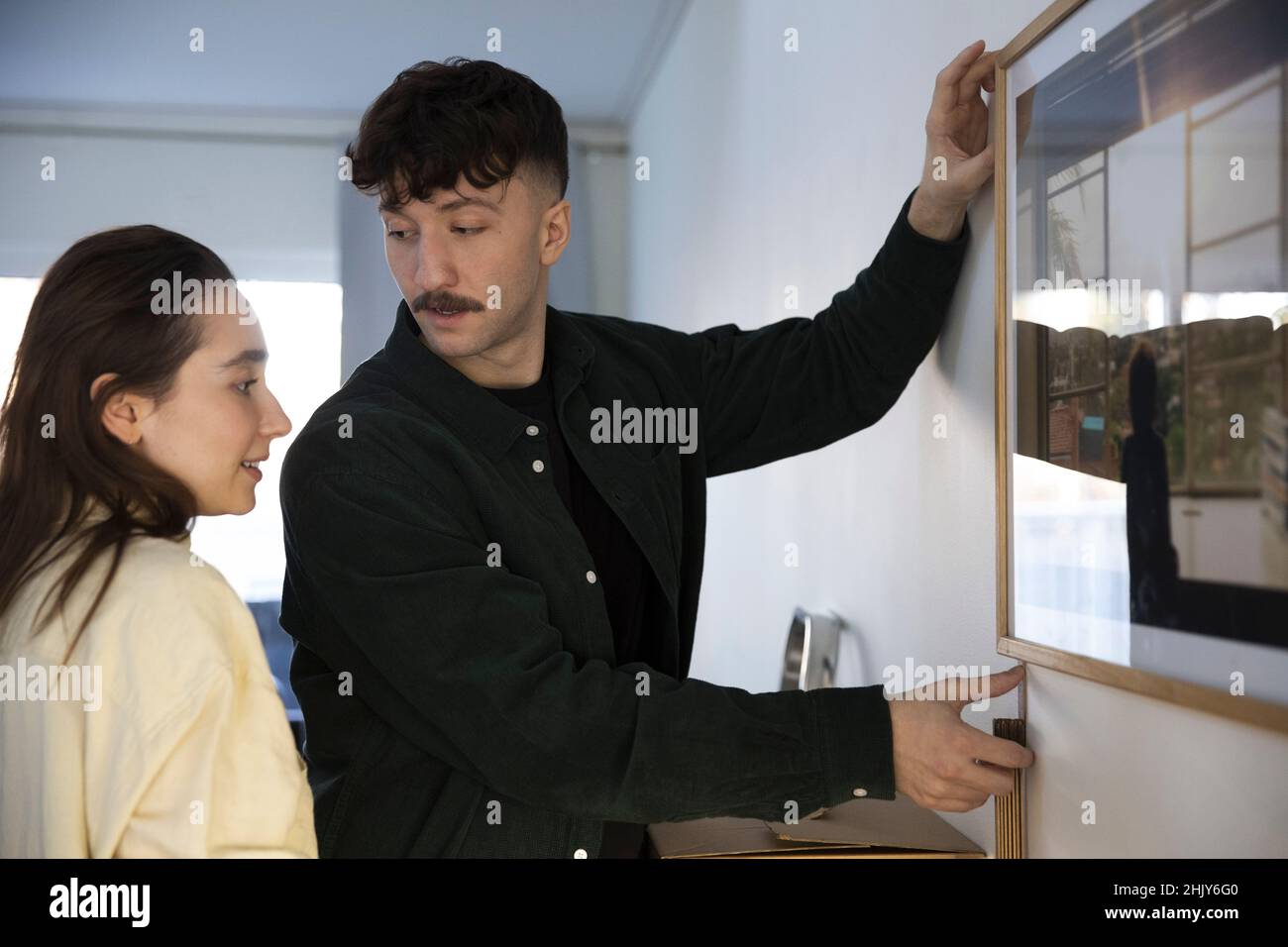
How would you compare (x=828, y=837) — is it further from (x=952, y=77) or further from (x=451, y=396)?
(x=952, y=77)

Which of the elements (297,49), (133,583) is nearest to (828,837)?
(133,583)

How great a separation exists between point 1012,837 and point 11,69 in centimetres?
424

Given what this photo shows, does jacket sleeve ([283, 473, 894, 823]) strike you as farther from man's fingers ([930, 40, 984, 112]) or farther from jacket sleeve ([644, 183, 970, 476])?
man's fingers ([930, 40, 984, 112])

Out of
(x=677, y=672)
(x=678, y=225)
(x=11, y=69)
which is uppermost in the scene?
(x=11, y=69)

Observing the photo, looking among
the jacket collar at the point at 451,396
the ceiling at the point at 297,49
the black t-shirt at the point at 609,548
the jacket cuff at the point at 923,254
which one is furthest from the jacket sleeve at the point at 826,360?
the ceiling at the point at 297,49

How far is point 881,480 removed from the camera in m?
1.61

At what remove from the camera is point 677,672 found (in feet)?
4.58

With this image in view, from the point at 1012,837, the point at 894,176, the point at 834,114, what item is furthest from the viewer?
the point at 834,114

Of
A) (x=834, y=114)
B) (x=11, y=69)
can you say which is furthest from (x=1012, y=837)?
(x=11, y=69)

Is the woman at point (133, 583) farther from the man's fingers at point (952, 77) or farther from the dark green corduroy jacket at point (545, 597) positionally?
the man's fingers at point (952, 77)

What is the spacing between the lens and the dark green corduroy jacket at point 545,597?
104 centimetres
